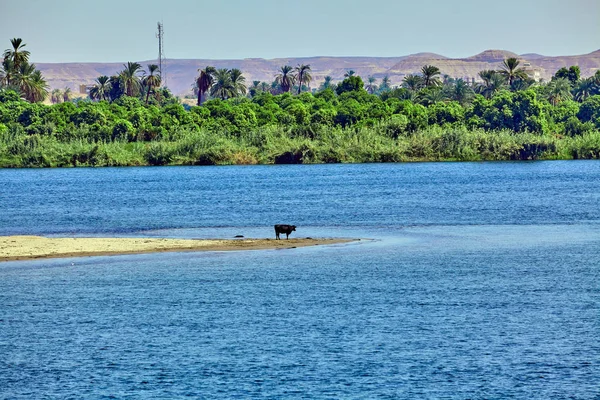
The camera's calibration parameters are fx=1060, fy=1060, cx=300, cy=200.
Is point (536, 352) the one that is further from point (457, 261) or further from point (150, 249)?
point (150, 249)

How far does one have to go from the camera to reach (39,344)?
29.1 meters

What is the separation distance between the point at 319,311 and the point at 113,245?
62.9 ft

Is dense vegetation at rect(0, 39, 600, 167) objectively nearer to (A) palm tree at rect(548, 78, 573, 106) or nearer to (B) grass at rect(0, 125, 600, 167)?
(B) grass at rect(0, 125, 600, 167)

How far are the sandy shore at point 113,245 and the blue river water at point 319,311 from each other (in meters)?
1.71

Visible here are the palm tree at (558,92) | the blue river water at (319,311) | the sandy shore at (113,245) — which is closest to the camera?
the blue river water at (319,311)

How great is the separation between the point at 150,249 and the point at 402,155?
102 metres

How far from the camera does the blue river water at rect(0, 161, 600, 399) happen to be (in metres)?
25.2

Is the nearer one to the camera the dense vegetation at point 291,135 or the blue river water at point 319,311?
the blue river water at point 319,311

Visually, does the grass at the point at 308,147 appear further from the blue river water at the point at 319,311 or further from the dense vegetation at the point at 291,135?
the blue river water at the point at 319,311

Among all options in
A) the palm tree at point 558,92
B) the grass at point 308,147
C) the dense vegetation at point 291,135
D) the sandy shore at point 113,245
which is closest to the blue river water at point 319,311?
the sandy shore at point 113,245

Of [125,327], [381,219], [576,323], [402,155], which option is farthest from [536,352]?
[402,155]

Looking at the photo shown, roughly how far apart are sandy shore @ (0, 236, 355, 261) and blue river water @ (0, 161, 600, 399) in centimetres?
171

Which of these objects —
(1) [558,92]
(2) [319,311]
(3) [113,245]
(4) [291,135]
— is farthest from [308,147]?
(2) [319,311]

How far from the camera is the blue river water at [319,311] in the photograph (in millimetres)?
25250
